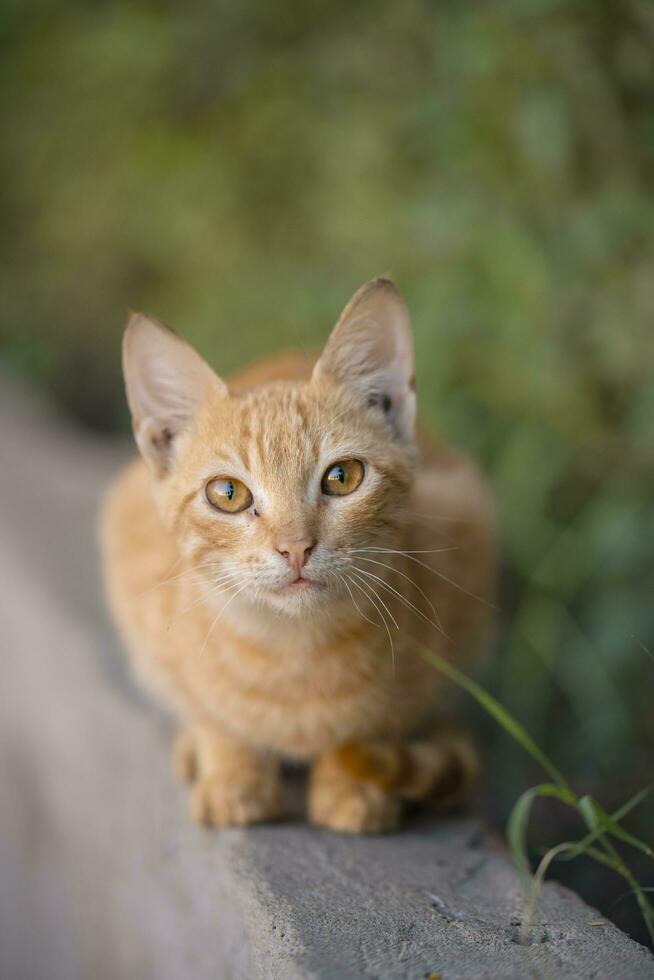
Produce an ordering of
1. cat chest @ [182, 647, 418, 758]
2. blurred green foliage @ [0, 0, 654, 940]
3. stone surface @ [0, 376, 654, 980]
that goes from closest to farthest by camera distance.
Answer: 1. stone surface @ [0, 376, 654, 980]
2. cat chest @ [182, 647, 418, 758]
3. blurred green foliage @ [0, 0, 654, 940]

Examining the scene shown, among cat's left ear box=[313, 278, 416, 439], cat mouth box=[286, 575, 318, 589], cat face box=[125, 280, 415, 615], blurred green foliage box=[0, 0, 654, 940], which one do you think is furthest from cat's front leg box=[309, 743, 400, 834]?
blurred green foliage box=[0, 0, 654, 940]

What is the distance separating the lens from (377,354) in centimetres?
163

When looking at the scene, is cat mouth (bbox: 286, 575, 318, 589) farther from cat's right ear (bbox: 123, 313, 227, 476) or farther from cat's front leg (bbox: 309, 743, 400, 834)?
cat's front leg (bbox: 309, 743, 400, 834)

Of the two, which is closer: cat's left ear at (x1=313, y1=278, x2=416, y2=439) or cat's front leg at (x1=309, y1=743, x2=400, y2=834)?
cat's left ear at (x1=313, y1=278, x2=416, y2=439)

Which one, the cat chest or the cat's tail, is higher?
the cat chest

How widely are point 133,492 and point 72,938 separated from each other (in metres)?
1.27

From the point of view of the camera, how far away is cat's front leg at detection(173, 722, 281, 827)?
181 centimetres

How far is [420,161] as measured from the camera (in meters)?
3.53

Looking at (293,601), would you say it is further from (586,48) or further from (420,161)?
(420,161)

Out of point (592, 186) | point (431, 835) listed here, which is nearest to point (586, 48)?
point (592, 186)

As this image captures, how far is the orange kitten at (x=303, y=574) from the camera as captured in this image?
1.53 m

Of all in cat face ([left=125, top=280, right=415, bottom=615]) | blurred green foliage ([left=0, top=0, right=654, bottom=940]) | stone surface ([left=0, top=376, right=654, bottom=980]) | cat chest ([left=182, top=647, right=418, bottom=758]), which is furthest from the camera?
blurred green foliage ([left=0, top=0, right=654, bottom=940])

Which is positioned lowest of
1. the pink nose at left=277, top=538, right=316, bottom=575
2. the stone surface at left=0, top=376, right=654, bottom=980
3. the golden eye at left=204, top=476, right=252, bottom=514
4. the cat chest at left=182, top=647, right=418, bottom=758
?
the stone surface at left=0, top=376, right=654, bottom=980

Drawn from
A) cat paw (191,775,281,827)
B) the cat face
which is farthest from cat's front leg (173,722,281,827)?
the cat face
